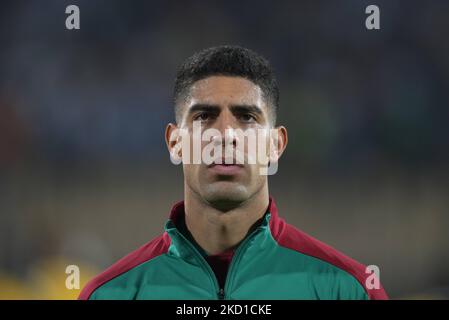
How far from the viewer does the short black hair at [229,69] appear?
110 inches

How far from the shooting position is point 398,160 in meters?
4.12

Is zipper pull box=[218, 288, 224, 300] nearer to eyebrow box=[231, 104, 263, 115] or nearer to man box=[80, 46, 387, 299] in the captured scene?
man box=[80, 46, 387, 299]

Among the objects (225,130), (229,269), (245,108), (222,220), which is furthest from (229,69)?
(229,269)

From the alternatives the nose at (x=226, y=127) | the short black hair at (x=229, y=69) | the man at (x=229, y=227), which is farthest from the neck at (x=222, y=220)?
the short black hair at (x=229, y=69)

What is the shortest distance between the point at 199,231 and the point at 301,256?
501mm

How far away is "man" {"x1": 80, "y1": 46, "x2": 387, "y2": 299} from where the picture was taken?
8.75ft

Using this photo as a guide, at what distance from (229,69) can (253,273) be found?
3.17 ft

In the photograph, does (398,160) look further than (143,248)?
Yes

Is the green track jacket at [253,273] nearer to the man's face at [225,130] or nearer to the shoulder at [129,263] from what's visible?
the shoulder at [129,263]

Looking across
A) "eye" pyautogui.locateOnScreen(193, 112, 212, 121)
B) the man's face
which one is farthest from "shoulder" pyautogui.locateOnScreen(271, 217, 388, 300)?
"eye" pyautogui.locateOnScreen(193, 112, 212, 121)

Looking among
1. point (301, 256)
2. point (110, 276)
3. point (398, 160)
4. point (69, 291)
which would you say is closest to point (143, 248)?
point (110, 276)

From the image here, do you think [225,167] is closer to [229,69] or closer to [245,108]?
[245,108]

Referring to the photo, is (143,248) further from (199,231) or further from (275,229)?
(275,229)

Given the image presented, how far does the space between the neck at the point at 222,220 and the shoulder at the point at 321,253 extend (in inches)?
5.8
